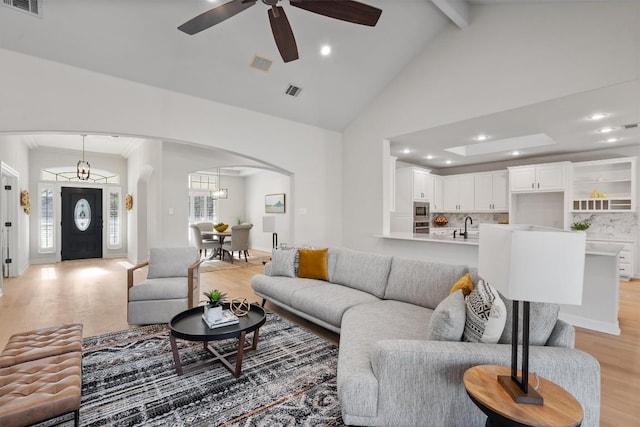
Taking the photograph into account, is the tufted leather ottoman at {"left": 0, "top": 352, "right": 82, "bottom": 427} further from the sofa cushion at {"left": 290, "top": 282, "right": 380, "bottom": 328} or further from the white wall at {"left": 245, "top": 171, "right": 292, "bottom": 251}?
the white wall at {"left": 245, "top": 171, "right": 292, "bottom": 251}

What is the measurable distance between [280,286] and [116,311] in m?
2.23

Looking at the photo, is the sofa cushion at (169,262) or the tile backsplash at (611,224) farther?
the tile backsplash at (611,224)

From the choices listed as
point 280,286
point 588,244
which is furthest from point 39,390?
point 588,244

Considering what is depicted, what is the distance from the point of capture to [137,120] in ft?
12.7

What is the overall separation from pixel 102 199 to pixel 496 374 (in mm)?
10059

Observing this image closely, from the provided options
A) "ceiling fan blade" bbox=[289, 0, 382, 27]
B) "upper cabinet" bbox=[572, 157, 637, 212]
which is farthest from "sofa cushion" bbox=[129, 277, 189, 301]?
"upper cabinet" bbox=[572, 157, 637, 212]

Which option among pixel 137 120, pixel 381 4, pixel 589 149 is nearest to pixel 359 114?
pixel 381 4

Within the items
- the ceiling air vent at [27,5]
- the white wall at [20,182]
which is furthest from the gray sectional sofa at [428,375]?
the white wall at [20,182]

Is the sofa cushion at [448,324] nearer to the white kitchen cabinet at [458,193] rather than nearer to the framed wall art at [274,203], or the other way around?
the white kitchen cabinet at [458,193]

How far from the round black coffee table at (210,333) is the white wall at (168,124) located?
2.56 metres

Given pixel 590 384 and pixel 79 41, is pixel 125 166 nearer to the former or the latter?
pixel 79 41

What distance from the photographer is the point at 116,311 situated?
13.2ft

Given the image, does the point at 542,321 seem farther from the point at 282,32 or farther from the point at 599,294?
the point at 282,32

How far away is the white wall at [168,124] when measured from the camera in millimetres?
3236
